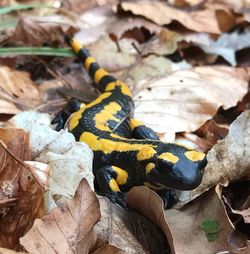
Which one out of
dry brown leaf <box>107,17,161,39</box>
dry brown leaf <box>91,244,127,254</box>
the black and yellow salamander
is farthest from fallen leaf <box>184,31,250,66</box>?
dry brown leaf <box>91,244,127,254</box>

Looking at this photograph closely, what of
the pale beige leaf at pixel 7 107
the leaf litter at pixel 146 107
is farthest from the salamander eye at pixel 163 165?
the pale beige leaf at pixel 7 107

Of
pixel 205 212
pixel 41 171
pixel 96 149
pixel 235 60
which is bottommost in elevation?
pixel 235 60

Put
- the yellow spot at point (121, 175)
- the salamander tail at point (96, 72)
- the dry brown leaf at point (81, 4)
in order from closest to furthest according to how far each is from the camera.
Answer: the yellow spot at point (121, 175) → the salamander tail at point (96, 72) → the dry brown leaf at point (81, 4)

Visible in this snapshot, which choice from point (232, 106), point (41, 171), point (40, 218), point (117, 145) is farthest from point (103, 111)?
point (40, 218)

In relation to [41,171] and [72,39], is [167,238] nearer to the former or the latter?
[41,171]

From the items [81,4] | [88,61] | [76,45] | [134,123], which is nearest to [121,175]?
[134,123]

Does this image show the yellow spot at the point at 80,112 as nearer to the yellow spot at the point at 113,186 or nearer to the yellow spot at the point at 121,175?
the yellow spot at the point at 121,175

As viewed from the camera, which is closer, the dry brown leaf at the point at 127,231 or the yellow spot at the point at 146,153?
the dry brown leaf at the point at 127,231
